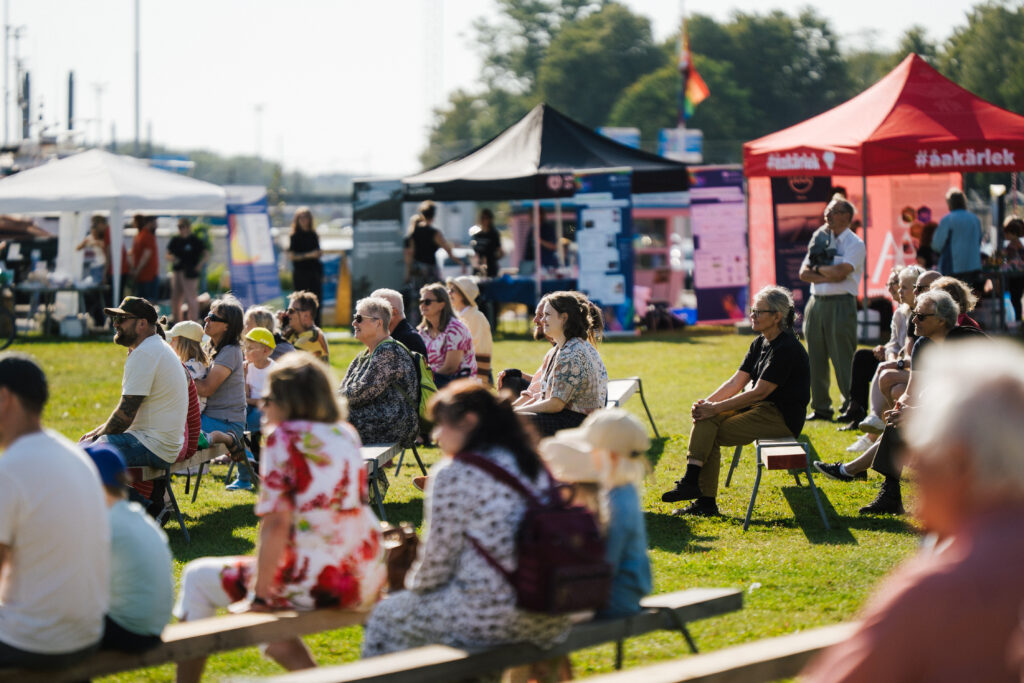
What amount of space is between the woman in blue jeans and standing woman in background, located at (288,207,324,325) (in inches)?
405

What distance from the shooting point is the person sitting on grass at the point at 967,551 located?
6.70 feet

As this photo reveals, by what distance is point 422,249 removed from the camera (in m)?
17.5

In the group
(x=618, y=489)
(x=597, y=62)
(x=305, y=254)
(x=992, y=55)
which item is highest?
(x=597, y=62)

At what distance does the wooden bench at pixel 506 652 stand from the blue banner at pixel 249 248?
1603 cm

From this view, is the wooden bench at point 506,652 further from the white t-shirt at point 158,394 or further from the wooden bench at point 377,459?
the white t-shirt at point 158,394

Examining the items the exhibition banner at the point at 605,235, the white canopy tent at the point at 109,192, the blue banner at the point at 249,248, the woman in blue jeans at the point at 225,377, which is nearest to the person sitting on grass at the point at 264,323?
the woman in blue jeans at the point at 225,377

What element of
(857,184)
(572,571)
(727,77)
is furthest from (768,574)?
(727,77)

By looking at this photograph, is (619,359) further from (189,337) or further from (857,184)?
(189,337)

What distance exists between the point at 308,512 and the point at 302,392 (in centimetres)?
38

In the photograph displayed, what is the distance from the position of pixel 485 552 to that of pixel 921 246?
496 inches

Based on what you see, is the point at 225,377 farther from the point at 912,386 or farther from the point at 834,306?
the point at 834,306

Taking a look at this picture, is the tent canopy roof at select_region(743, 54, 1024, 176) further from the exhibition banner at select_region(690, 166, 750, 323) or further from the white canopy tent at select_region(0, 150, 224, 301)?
the white canopy tent at select_region(0, 150, 224, 301)

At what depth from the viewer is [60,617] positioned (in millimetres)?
3521

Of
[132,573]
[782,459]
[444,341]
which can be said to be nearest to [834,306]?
[444,341]
